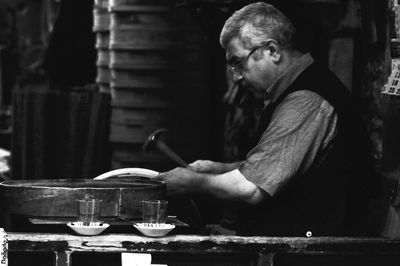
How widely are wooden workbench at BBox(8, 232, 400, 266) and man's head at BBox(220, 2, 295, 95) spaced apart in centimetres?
103

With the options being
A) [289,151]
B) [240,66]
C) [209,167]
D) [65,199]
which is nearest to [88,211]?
[65,199]

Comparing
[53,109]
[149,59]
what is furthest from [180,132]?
[53,109]

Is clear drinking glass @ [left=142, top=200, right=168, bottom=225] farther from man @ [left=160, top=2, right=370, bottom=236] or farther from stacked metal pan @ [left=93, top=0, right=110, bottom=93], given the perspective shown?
stacked metal pan @ [left=93, top=0, right=110, bottom=93]

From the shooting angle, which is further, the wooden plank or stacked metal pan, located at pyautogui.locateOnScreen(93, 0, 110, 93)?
stacked metal pan, located at pyautogui.locateOnScreen(93, 0, 110, 93)

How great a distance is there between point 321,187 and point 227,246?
28.9 inches

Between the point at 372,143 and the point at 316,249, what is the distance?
1.28m

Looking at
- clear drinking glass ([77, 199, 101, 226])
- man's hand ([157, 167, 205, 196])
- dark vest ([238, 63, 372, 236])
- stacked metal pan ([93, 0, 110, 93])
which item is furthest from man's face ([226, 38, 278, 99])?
stacked metal pan ([93, 0, 110, 93])

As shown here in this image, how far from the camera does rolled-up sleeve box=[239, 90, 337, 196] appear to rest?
3.74 m

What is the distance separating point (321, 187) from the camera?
387 cm

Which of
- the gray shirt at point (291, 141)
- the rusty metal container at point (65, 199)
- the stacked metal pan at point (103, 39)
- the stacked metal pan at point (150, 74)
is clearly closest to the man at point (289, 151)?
the gray shirt at point (291, 141)

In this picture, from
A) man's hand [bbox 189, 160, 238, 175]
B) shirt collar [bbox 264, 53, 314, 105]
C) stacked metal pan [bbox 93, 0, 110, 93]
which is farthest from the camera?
stacked metal pan [bbox 93, 0, 110, 93]

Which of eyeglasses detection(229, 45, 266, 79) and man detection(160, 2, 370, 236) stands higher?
eyeglasses detection(229, 45, 266, 79)

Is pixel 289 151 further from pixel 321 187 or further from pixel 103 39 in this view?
pixel 103 39

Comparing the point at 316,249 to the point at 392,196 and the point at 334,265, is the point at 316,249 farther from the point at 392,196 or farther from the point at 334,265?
the point at 392,196
